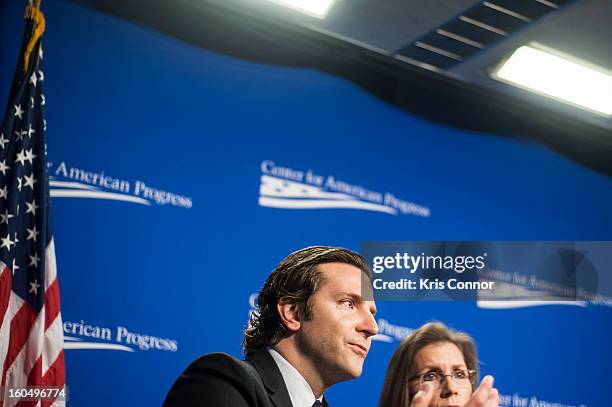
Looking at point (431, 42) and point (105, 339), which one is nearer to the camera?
point (105, 339)

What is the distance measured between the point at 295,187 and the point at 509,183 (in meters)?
1.45

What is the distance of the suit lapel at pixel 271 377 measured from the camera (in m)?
1.89

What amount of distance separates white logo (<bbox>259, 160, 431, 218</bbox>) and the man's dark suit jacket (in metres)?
2.51

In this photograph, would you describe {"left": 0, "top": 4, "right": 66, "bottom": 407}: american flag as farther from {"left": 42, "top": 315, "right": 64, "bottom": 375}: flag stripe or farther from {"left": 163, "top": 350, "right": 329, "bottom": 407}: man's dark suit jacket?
{"left": 163, "top": 350, "right": 329, "bottom": 407}: man's dark suit jacket

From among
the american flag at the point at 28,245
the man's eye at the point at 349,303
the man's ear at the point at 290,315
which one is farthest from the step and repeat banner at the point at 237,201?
the man's eye at the point at 349,303

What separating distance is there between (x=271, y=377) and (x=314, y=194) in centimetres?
254

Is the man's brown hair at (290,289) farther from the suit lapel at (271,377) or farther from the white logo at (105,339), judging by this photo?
the white logo at (105,339)

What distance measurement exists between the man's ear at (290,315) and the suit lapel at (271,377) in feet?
0.35

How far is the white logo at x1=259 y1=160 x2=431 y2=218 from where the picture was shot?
172 inches

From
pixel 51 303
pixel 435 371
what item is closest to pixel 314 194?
pixel 51 303

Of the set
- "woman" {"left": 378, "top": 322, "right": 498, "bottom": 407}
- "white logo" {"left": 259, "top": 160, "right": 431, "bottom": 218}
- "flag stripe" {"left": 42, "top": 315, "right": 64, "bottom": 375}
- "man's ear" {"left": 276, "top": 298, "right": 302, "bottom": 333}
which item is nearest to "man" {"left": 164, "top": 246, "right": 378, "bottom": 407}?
"man's ear" {"left": 276, "top": 298, "right": 302, "bottom": 333}

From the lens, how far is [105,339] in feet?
12.4

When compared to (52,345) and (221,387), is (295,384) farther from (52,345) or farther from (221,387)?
(52,345)

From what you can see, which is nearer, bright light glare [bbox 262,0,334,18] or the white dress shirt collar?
the white dress shirt collar
